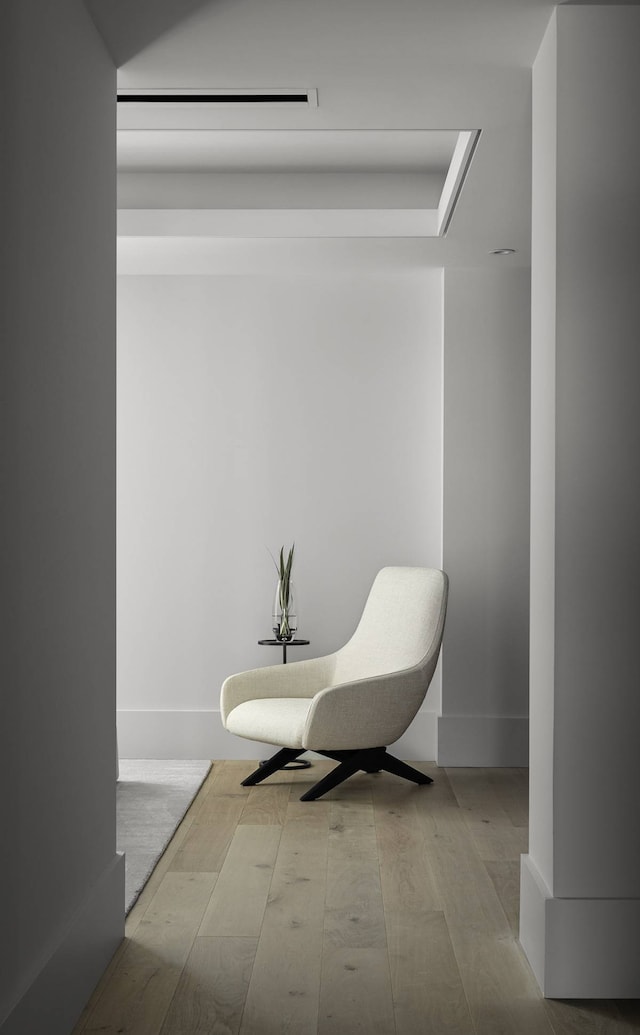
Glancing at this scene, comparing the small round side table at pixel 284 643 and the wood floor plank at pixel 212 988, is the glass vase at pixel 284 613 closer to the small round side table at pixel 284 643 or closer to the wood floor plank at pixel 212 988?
the small round side table at pixel 284 643

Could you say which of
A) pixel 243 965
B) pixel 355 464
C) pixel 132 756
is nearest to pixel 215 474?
pixel 355 464

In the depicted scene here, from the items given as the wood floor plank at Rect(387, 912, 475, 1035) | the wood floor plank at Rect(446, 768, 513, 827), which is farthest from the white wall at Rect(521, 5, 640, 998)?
the wood floor plank at Rect(446, 768, 513, 827)

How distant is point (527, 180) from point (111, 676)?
2373mm

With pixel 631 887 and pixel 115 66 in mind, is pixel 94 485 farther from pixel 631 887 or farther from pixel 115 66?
pixel 631 887

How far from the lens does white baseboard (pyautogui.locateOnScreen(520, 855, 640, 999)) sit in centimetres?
240

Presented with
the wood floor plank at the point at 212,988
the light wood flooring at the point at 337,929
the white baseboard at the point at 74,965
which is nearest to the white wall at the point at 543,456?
the light wood flooring at the point at 337,929

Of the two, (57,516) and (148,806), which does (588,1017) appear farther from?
(148,806)

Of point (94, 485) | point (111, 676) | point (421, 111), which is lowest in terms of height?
point (111, 676)

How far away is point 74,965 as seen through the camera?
2.28 metres

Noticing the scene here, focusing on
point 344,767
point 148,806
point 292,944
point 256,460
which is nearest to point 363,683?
point 344,767

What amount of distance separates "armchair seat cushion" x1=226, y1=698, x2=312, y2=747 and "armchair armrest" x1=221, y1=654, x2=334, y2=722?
75 millimetres

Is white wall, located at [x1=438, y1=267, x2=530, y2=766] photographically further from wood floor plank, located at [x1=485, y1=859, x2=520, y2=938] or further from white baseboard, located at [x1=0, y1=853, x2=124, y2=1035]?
white baseboard, located at [x1=0, y1=853, x2=124, y2=1035]

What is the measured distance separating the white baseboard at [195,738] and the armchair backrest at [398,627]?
0.53 meters

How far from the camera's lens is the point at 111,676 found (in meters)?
2.78
